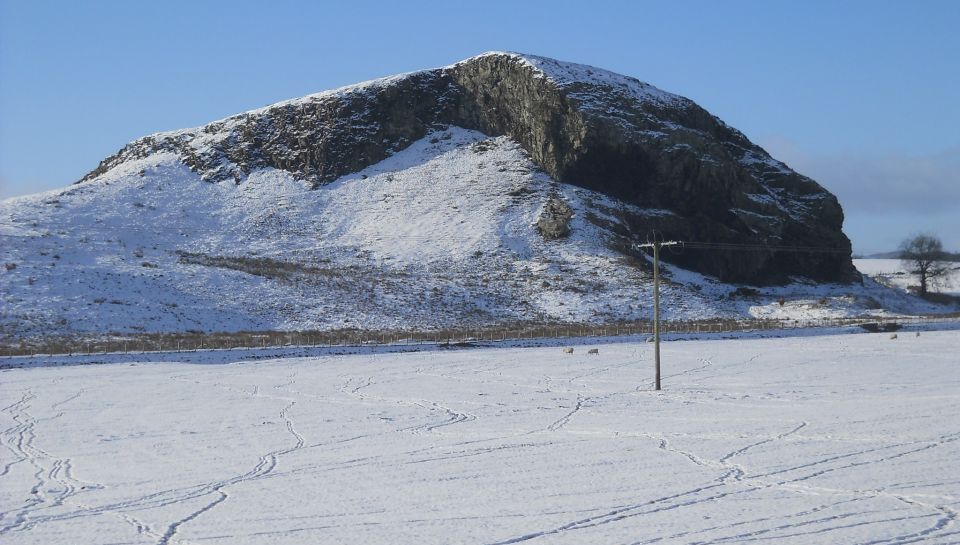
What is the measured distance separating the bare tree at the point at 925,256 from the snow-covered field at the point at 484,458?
215 feet

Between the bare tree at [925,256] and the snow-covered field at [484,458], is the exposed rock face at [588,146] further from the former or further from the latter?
the snow-covered field at [484,458]

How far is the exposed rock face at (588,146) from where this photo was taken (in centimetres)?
8256

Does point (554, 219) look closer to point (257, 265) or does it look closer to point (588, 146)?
point (588, 146)

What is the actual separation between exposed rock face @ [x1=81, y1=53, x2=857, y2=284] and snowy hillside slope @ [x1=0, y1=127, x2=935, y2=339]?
2.01m

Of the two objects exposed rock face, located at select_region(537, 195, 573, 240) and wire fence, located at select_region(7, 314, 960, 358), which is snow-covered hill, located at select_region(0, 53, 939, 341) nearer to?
exposed rock face, located at select_region(537, 195, 573, 240)

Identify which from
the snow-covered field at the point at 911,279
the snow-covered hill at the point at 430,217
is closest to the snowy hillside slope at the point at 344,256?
the snow-covered hill at the point at 430,217

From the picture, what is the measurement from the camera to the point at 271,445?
2053 centimetres

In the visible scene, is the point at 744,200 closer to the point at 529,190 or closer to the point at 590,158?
the point at 590,158

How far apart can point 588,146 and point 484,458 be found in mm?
68799

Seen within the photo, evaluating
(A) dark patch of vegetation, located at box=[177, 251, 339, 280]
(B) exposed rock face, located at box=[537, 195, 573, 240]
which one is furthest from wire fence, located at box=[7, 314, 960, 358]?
(B) exposed rock face, located at box=[537, 195, 573, 240]

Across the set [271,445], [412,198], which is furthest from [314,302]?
[271,445]

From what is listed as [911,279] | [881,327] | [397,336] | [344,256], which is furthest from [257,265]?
[911,279]

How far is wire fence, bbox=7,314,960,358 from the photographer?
151 ft

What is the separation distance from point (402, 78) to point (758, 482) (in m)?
87.3
